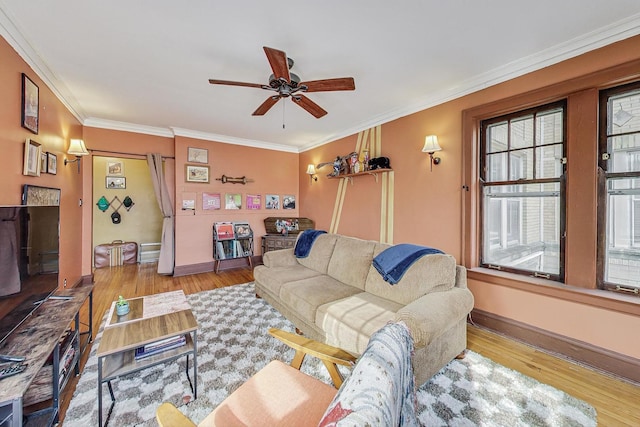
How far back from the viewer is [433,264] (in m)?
2.12

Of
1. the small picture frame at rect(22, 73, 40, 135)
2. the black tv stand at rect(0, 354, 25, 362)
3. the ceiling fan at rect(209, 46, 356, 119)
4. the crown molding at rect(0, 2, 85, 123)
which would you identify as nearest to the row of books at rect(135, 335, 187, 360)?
the black tv stand at rect(0, 354, 25, 362)

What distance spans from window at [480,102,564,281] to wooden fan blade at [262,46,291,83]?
223 centimetres

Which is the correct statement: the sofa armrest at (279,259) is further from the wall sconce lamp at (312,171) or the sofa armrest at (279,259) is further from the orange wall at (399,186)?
the wall sconce lamp at (312,171)

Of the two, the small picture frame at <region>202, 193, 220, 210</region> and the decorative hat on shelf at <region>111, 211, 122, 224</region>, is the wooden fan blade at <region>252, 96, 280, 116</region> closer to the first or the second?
the small picture frame at <region>202, 193, 220, 210</region>

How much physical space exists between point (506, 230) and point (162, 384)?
11.1 feet

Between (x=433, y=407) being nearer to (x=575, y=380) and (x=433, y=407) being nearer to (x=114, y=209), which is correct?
(x=575, y=380)

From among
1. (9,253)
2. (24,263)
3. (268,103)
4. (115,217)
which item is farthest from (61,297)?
(115,217)

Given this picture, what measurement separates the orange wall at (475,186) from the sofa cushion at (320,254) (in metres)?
1.07

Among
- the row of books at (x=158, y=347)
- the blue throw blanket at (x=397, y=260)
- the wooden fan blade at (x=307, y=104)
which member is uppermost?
the wooden fan blade at (x=307, y=104)

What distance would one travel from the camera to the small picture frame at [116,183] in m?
5.69

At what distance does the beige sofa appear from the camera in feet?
5.49

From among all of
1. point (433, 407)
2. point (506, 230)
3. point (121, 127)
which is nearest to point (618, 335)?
point (506, 230)

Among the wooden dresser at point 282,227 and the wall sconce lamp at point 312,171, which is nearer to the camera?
the wooden dresser at point 282,227

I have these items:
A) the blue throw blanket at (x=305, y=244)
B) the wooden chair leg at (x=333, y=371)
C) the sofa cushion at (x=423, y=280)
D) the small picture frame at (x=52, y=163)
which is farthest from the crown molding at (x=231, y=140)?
the wooden chair leg at (x=333, y=371)
